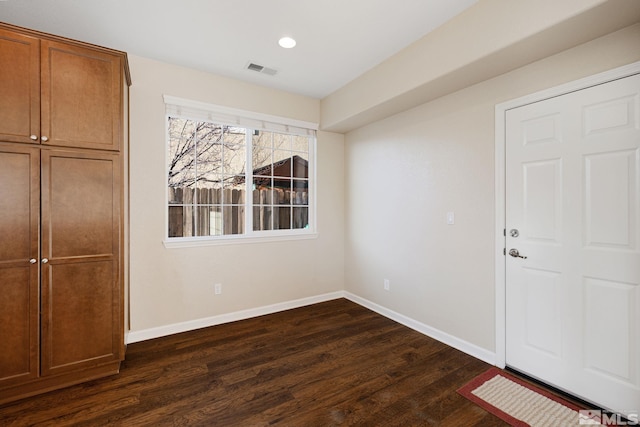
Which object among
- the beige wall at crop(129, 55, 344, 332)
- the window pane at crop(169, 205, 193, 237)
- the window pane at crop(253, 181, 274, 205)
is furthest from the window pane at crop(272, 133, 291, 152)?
the window pane at crop(169, 205, 193, 237)

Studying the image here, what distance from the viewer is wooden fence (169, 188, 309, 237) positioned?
3176 mm

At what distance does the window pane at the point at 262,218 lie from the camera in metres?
3.64

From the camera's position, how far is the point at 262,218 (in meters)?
3.70

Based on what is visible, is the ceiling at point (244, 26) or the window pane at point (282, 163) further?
the window pane at point (282, 163)

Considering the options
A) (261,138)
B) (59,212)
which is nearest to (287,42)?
(261,138)

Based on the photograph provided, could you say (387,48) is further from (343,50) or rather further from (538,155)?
(538,155)

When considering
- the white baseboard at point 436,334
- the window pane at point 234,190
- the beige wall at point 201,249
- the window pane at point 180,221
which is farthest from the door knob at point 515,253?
the window pane at point 180,221

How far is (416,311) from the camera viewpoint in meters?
3.18

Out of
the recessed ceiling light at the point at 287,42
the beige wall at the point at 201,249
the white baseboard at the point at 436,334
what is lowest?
the white baseboard at the point at 436,334

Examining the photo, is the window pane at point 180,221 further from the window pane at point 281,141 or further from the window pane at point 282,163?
the window pane at point 281,141

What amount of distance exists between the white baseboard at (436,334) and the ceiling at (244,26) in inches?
110

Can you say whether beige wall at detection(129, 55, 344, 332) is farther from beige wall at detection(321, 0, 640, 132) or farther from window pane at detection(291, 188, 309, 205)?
beige wall at detection(321, 0, 640, 132)

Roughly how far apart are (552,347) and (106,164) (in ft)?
11.9

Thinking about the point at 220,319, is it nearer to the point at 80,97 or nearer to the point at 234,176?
the point at 234,176
